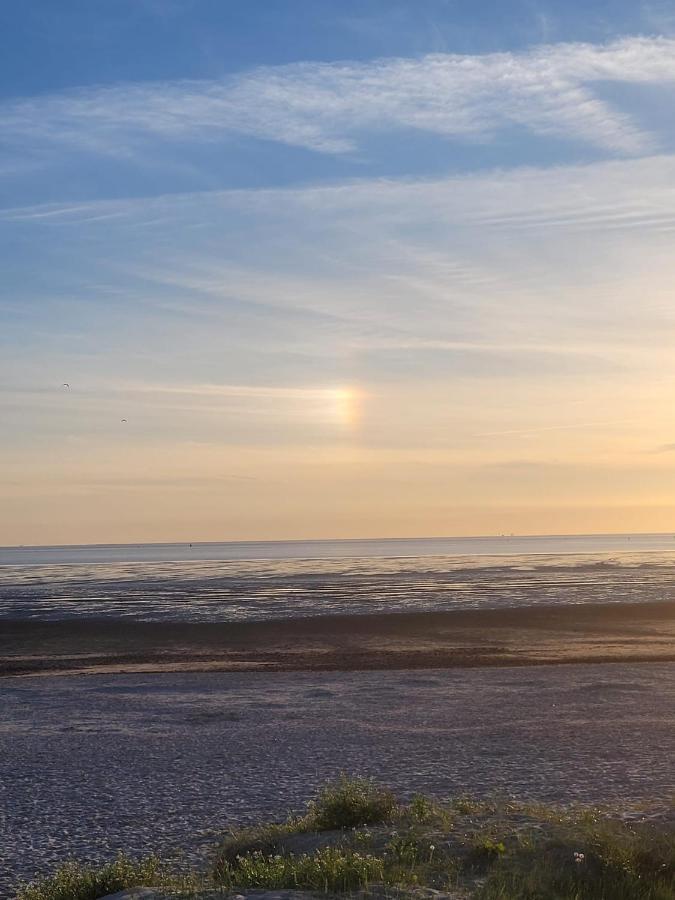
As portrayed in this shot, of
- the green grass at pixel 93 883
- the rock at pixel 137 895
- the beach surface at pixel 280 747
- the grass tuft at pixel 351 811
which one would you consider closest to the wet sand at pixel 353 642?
the beach surface at pixel 280 747

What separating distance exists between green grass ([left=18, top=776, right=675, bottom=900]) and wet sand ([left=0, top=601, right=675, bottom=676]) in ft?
72.5

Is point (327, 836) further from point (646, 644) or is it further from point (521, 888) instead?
point (646, 644)

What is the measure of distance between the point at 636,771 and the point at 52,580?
3662 inches

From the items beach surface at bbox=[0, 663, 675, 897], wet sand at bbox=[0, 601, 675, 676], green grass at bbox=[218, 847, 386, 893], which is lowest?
wet sand at bbox=[0, 601, 675, 676]

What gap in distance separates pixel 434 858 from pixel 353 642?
33.8 meters

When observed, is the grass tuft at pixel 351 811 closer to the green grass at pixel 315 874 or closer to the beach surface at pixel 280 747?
the beach surface at pixel 280 747

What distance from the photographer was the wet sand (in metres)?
37.3

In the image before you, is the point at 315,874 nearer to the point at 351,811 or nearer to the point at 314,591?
the point at 351,811

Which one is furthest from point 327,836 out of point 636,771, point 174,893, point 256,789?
point 636,771

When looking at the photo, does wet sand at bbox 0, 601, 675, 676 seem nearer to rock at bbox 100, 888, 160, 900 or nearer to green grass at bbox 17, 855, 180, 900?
green grass at bbox 17, 855, 180, 900

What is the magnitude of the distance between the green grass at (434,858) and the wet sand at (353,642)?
2210cm

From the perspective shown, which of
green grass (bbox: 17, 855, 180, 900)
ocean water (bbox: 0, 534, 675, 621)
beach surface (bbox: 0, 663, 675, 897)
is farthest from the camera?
ocean water (bbox: 0, 534, 675, 621)

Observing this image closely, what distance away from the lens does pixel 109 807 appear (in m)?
16.8

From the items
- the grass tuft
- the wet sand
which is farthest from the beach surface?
the wet sand
